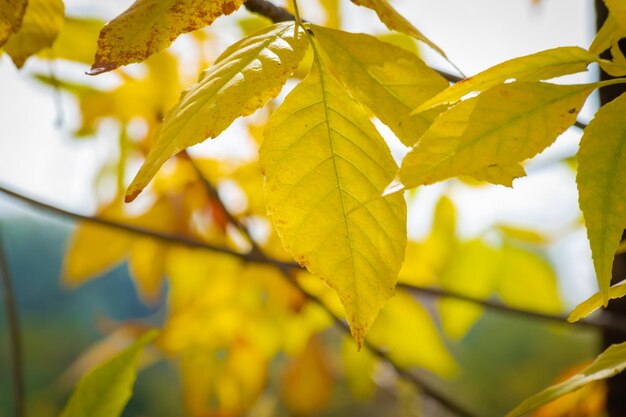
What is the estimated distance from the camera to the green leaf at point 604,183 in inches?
7.5

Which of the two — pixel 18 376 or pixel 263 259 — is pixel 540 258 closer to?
pixel 263 259

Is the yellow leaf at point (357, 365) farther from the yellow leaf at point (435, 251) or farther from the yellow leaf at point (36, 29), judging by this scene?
the yellow leaf at point (36, 29)

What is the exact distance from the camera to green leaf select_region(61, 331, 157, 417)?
11.2 inches

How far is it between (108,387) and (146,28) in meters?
0.16

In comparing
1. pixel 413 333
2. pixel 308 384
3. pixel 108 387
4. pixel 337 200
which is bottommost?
pixel 308 384

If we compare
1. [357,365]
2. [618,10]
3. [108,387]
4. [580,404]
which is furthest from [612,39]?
[357,365]

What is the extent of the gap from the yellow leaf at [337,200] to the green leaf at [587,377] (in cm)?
6

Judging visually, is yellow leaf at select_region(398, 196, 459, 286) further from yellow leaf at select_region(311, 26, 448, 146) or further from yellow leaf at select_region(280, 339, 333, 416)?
yellow leaf at select_region(311, 26, 448, 146)

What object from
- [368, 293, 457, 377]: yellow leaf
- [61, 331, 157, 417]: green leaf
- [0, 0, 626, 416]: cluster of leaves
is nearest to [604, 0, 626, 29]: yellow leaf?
[0, 0, 626, 416]: cluster of leaves

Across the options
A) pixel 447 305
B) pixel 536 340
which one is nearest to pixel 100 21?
pixel 447 305

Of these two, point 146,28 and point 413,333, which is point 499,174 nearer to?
point 146,28

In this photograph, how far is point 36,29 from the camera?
0.88 feet

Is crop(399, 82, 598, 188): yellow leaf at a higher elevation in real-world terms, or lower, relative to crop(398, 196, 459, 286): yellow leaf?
higher

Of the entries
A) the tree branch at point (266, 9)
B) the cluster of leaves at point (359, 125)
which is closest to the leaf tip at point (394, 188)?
the cluster of leaves at point (359, 125)
